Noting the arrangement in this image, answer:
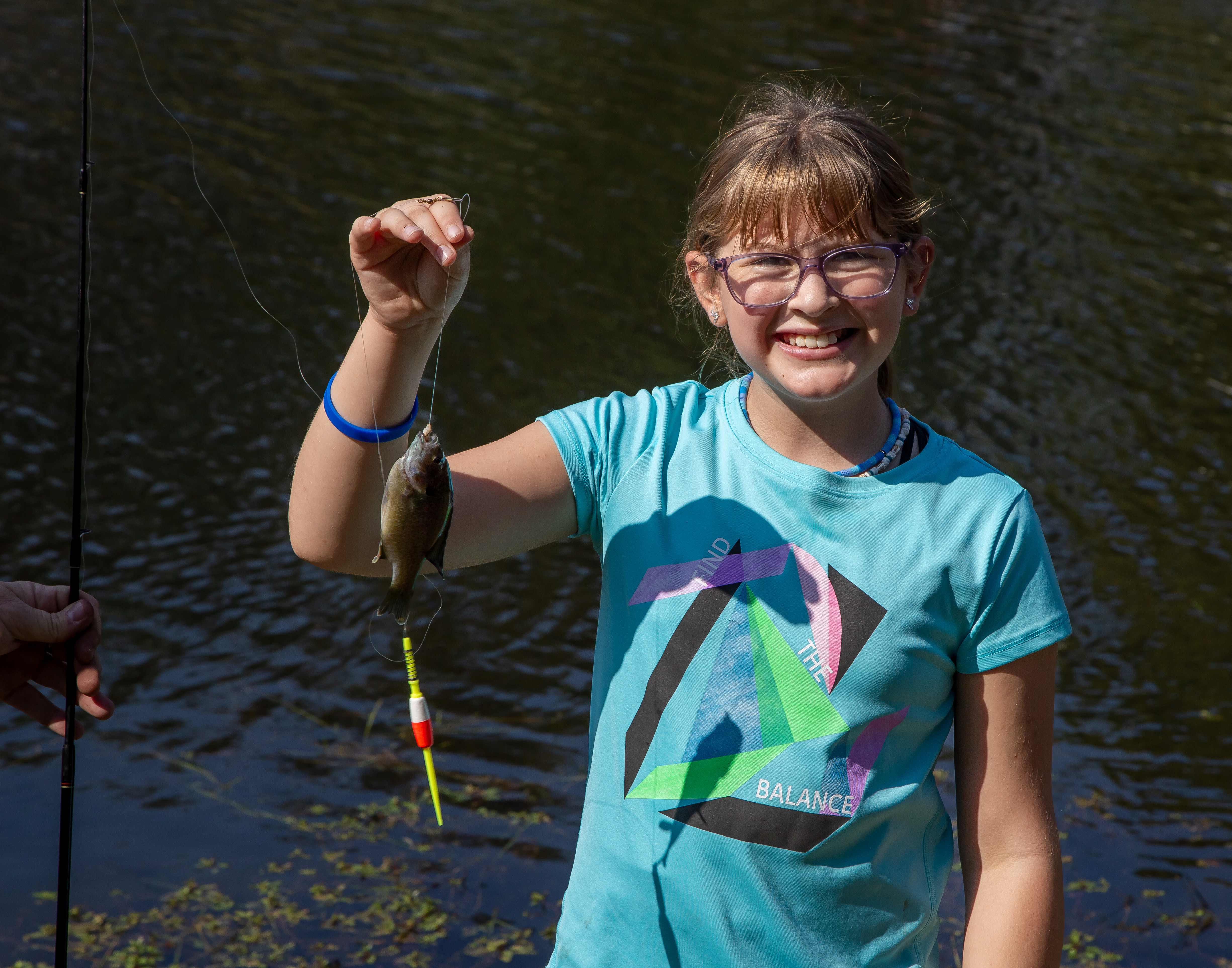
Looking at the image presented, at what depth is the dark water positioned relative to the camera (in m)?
4.91

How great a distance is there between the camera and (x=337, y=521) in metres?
2.02

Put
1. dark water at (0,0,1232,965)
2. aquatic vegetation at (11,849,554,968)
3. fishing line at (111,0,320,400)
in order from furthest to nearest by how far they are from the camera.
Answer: fishing line at (111,0,320,400)
dark water at (0,0,1232,965)
aquatic vegetation at (11,849,554,968)

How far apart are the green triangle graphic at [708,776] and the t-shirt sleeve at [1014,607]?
35 cm

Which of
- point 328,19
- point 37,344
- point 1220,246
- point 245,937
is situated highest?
point 328,19

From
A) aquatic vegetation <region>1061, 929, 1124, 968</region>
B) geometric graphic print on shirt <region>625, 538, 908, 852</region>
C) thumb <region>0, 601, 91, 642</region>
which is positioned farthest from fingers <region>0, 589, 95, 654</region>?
aquatic vegetation <region>1061, 929, 1124, 968</region>

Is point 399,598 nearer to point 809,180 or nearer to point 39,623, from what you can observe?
point 39,623

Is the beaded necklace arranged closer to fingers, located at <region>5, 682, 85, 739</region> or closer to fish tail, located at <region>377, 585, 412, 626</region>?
fish tail, located at <region>377, 585, 412, 626</region>

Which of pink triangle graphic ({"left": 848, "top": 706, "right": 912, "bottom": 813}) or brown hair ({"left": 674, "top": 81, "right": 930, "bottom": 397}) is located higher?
brown hair ({"left": 674, "top": 81, "right": 930, "bottom": 397})

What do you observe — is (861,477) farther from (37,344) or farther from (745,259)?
(37,344)

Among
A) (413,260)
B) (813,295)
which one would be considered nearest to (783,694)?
(813,295)

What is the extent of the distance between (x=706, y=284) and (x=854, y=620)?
690 mm

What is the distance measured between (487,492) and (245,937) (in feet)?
8.91

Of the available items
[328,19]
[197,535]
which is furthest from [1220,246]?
[328,19]

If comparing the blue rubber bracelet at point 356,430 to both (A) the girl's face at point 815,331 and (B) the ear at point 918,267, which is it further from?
(B) the ear at point 918,267
